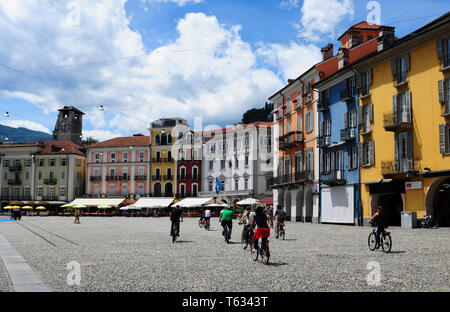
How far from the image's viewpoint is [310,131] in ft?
152

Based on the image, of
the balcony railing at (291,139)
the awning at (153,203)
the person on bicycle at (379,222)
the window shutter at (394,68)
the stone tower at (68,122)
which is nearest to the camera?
the person on bicycle at (379,222)

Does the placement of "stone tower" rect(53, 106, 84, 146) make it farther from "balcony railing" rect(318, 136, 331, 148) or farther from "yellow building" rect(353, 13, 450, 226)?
"yellow building" rect(353, 13, 450, 226)

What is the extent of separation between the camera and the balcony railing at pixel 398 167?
30.9 m

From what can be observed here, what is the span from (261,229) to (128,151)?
80.7 m

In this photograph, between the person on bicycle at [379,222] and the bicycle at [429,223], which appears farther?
the bicycle at [429,223]

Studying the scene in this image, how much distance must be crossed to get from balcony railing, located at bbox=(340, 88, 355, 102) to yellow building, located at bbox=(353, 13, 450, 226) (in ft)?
5.83

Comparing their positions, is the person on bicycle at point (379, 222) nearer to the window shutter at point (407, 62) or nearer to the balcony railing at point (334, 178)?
the window shutter at point (407, 62)

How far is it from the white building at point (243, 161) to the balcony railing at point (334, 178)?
Answer: 28374mm

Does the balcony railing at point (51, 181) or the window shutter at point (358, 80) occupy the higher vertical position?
the window shutter at point (358, 80)

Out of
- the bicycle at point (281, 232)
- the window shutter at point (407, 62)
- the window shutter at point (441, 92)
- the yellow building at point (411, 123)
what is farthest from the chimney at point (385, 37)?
the bicycle at point (281, 232)

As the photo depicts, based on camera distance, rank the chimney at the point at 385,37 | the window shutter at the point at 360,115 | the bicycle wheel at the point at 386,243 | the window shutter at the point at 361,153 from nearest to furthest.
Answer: the bicycle wheel at the point at 386,243 → the chimney at the point at 385,37 → the window shutter at the point at 361,153 → the window shutter at the point at 360,115

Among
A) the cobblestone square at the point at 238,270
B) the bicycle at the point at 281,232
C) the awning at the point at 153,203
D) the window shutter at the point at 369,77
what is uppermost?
the window shutter at the point at 369,77
